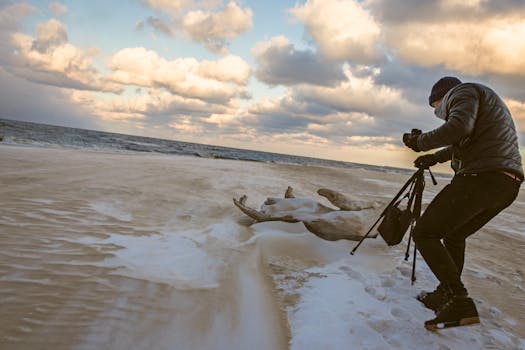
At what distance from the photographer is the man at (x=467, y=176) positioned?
238 cm

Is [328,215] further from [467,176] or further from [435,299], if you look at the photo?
[467,176]

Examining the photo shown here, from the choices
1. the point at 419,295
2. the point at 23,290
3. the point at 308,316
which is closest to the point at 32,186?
the point at 23,290

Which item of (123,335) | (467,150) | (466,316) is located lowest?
(123,335)

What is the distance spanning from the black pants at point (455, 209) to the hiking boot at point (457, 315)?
155 mm

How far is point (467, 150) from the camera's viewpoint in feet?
8.39

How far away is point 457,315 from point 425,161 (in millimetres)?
1493

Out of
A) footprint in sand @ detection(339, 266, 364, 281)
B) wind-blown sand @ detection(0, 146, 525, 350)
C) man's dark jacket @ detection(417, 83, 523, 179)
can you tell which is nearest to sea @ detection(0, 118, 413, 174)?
wind-blown sand @ detection(0, 146, 525, 350)

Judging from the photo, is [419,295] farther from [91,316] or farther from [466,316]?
[91,316]

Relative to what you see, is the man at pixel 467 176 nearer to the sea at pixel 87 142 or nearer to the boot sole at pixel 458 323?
the boot sole at pixel 458 323

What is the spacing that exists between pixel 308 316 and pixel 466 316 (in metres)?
1.19

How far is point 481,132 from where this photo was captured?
248 centimetres

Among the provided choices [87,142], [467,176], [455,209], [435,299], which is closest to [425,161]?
[467,176]

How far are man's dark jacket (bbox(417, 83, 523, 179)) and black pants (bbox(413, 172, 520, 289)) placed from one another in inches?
4.2

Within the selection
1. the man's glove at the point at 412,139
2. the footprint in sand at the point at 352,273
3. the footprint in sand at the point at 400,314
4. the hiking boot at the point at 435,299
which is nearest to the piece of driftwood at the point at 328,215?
the footprint in sand at the point at 352,273
